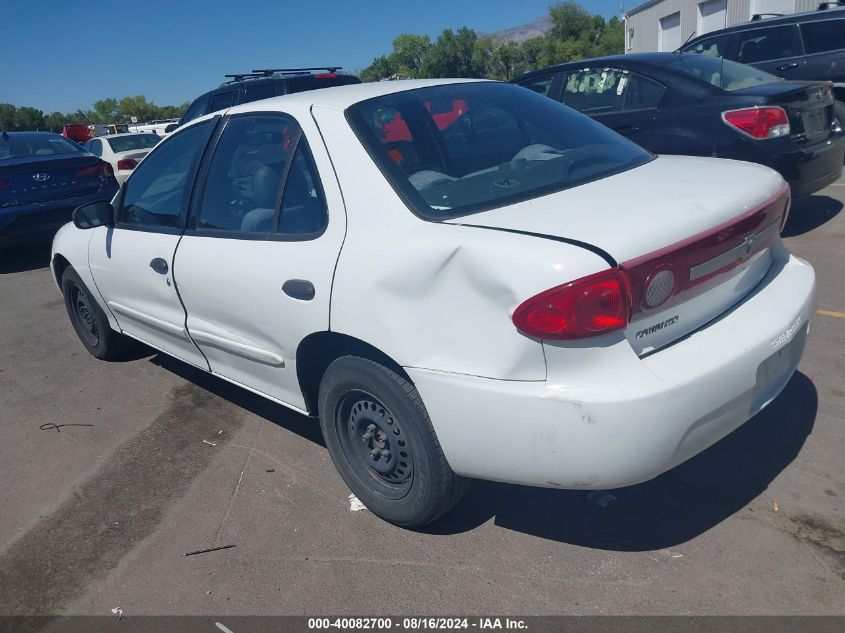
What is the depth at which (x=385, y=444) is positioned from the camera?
2.90 metres

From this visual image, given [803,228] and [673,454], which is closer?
[673,454]

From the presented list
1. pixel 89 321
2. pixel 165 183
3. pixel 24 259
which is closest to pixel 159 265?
pixel 165 183

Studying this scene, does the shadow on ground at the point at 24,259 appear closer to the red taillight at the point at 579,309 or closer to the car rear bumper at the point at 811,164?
the car rear bumper at the point at 811,164

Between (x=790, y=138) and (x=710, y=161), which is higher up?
(x=710, y=161)

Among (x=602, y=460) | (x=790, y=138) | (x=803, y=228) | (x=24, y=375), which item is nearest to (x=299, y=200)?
(x=602, y=460)

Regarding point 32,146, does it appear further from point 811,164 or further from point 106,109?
point 106,109

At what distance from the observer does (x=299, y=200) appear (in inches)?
120

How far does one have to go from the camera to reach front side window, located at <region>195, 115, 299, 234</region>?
10.5ft

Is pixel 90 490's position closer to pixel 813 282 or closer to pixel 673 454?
pixel 673 454

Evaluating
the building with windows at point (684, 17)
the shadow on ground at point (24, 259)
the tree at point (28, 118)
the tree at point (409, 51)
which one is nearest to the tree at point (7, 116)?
the tree at point (28, 118)

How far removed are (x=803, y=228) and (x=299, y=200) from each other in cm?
529

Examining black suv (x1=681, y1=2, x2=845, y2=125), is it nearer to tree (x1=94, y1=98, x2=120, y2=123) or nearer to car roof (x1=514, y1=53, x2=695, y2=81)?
car roof (x1=514, y1=53, x2=695, y2=81)

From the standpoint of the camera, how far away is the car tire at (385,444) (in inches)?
103

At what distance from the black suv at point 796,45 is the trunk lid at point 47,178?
26.8ft
